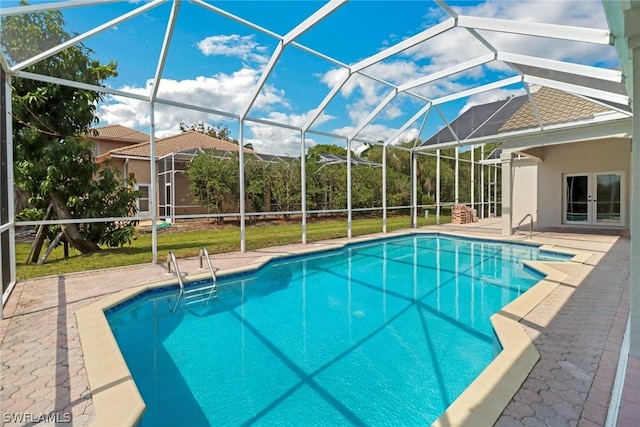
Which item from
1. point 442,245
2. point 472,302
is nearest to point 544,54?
point 472,302

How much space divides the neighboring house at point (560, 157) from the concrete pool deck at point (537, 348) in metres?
5.49

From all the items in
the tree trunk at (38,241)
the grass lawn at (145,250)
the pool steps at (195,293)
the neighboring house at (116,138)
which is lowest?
the pool steps at (195,293)

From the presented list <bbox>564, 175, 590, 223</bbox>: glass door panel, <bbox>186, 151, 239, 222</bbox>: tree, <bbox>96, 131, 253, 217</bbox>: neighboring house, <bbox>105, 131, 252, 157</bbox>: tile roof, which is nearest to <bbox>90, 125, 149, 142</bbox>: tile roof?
<bbox>105, 131, 252, 157</bbox>: tile roof

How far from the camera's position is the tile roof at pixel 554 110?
31.9 ft

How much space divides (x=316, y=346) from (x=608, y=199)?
14.5 meters

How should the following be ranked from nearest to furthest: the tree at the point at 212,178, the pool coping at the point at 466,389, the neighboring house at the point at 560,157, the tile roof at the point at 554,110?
the pool coping at the point at 466,389 → the tile roof at the point at 554,110 → the neighboring house at the point at 560,157 → the tree at the point at 212,178

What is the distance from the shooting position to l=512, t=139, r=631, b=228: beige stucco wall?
41.0ft

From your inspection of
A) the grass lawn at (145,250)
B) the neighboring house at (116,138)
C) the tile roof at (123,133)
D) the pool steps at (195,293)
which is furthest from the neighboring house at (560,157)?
the tile roof at (123,133)

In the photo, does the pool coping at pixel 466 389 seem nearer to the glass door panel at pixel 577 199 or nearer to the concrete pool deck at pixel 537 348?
the concrete pool deck at pixel 537 348

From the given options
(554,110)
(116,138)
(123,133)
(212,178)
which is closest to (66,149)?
(212,178)

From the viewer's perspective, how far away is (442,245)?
11.5 m

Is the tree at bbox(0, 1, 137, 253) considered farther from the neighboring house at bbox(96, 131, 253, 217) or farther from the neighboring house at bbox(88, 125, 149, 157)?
the neighboring house at bbox(88, 125, 149, 157)

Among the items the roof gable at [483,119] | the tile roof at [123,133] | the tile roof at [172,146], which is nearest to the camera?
the roof gable at [483,119]

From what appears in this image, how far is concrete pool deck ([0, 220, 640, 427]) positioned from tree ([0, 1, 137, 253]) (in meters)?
2.52
